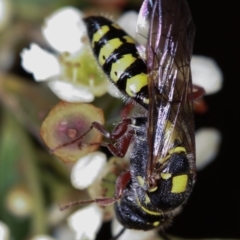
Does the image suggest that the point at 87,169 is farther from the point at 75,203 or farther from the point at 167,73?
the point at 167,73

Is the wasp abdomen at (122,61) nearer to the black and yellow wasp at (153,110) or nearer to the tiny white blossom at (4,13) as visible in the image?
the black and yellow wasp at (153,110)

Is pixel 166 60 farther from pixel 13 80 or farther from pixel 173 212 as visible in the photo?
pixel 13 80

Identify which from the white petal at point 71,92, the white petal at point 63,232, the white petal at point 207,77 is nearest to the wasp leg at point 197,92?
the white petal at point 207,77

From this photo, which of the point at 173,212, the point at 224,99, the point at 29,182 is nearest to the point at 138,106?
the point at 173,212

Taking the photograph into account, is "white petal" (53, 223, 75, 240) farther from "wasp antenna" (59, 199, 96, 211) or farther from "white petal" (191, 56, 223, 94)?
"white petal" (191, 56, 223, 94)

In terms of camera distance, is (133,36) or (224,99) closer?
(133,36)

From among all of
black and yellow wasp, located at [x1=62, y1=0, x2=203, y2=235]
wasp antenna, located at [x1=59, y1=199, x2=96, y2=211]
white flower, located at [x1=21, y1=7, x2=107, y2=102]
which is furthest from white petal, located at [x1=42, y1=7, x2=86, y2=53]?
wasp antenna, located at [x1=59, y1=199, x2=96, y2=211]

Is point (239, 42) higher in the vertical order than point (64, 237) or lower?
higher
